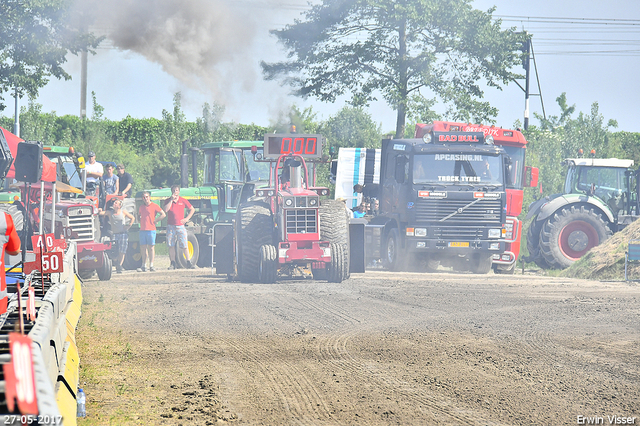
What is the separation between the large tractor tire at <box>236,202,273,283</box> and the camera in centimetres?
1449

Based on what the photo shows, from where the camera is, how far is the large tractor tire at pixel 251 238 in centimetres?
1449

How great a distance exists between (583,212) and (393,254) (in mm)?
5316

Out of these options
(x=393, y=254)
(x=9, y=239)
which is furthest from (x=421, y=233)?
(x=9, y=239)

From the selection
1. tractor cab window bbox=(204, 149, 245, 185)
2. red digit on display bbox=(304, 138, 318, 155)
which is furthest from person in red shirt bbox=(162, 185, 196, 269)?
red digit on display bbox=(304, 138, 318, 155)

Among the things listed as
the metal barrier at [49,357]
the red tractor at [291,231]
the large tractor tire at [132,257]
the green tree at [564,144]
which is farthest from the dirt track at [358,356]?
the green tree at [564,144]

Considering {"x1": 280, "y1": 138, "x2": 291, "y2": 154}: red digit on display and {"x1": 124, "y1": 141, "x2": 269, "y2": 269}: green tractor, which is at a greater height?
{"x1": 280, "y1": 138, "x2": 291, "y2": 154}: red digit on display

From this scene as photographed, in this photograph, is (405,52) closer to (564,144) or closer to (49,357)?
(564,144)

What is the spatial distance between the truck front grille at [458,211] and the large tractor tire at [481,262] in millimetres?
1114

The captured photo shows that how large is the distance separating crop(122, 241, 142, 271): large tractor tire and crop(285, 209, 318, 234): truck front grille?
6.13 metres

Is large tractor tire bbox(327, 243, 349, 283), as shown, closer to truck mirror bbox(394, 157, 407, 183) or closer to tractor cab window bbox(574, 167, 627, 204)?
truck mirror bbox(394, 157, 407, 183)

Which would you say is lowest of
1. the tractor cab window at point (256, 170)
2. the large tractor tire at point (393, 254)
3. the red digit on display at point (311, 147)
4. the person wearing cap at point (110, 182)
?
the large tractor tire at point (393, 254)

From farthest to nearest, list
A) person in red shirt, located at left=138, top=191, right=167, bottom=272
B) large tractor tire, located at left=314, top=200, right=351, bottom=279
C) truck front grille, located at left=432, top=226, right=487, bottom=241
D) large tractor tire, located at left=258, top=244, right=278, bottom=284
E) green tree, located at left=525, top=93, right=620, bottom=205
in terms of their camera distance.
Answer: green tree, located at left=525, top=93, right=620, bottom=205 < person in red shirt, located at left=138, top=191, right=167, bottom=272 < truck front grille, located at left=432, top=226, right=487, bottom=241 < large tractor tire, located at left=314, top=200, right=351, bottom=279 < large tractor tire, located at left=258, top=244, right=278, bottom=284

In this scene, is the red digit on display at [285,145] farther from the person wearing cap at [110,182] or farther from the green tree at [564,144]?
the green tree at [564,144]

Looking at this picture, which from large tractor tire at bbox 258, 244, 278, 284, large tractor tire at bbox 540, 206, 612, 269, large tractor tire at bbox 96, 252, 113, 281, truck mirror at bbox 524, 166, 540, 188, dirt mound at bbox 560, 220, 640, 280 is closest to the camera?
large tractor tire at bbox 258, 244, 278, 284
